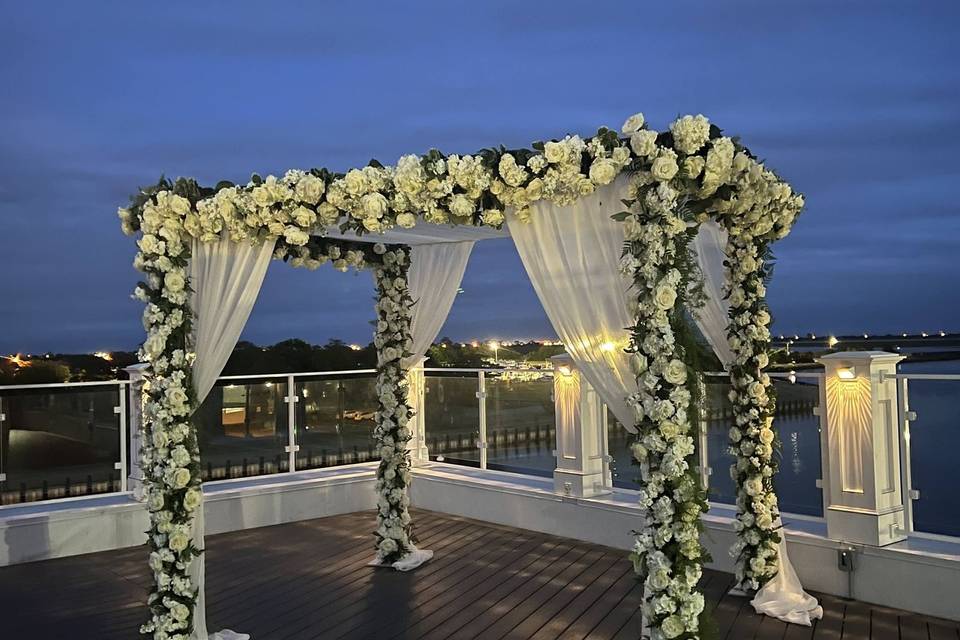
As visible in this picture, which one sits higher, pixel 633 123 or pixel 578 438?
pixel 633 123

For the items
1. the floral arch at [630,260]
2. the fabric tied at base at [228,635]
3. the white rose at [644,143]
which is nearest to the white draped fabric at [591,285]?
the floral arch at [630,260]

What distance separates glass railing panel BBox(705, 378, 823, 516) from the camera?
482 cm

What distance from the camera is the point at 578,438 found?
20.2 feet

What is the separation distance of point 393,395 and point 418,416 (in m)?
2.23

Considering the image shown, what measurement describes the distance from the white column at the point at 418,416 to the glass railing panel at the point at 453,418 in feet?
0.12

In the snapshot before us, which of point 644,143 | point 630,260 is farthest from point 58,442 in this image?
point 644,143

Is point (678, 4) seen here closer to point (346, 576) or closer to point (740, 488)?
point (740, 488)

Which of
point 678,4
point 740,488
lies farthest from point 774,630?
point 678,4

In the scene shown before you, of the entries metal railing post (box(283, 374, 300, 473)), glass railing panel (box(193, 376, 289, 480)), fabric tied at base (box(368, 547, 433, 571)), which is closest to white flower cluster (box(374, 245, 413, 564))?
fabric tied at base (box(368, 547, 433, 571))

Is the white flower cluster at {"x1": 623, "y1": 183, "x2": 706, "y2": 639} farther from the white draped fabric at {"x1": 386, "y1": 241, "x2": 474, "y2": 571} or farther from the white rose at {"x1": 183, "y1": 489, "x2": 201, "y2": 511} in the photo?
the white draped fabric at {"x1": 386, "y1": 241, "x2": 474, "y2": 571}

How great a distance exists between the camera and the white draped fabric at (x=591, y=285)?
3.51m

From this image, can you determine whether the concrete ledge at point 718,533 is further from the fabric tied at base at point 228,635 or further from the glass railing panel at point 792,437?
the fabric tied at base at point 228,635

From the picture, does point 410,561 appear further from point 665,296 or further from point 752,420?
point 665,296

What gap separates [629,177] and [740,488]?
2172mm
